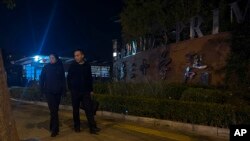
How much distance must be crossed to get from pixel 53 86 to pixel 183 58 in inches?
347

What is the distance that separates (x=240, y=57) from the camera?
12867 mm

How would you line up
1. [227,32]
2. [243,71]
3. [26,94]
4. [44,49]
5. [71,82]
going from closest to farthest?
[71,82]
[243,71]
[227,32]
[26,94]
[44,49]

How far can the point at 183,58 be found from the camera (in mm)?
16000

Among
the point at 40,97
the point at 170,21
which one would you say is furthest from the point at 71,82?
the point at 170,21

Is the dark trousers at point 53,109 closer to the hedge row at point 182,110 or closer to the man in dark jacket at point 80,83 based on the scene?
the man in dark jacket at point 80,83

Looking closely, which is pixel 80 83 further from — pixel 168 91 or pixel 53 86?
pixel 168 91

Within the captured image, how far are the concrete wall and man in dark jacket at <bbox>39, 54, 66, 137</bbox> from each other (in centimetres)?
714

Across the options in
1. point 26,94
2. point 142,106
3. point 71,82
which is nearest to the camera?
point 71,82

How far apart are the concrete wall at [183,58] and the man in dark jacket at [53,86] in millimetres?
7138

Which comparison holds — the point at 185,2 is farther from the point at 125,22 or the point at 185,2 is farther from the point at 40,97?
Answer: the point at 40,97

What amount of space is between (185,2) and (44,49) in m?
26.7

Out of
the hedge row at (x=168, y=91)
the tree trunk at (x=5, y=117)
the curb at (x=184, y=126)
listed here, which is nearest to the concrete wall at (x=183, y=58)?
the hedge row at (x=168, y=91)

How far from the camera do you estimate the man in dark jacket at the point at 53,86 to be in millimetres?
8180

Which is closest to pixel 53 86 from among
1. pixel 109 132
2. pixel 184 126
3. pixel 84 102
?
pixel 84 102
